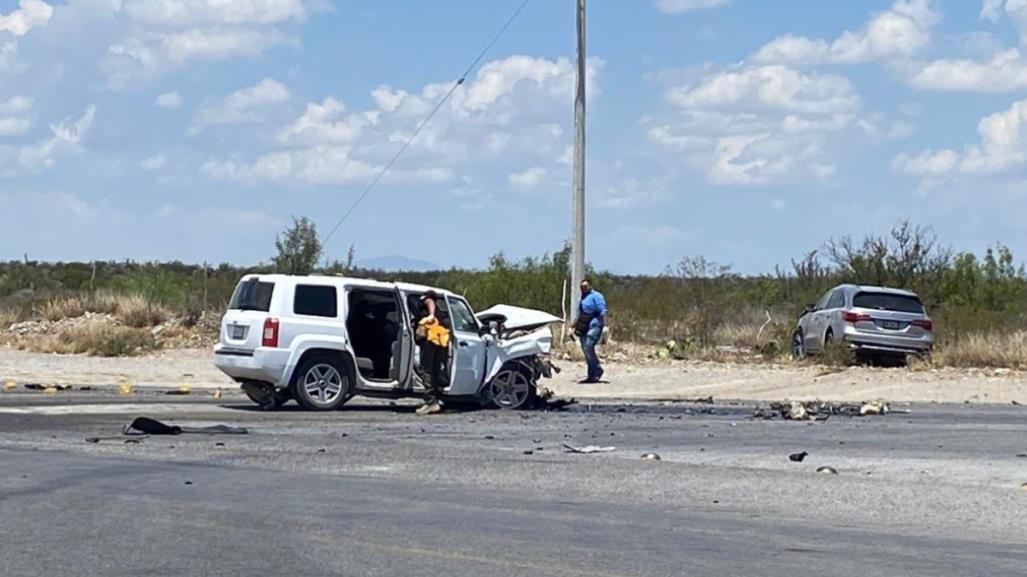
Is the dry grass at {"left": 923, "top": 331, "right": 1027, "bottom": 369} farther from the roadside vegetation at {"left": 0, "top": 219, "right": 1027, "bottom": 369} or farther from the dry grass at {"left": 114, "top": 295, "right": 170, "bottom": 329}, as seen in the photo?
the dry grass at {"left": 114, "top": 295, "right": 170, "bottom": 329}

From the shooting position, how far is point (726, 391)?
103 ft

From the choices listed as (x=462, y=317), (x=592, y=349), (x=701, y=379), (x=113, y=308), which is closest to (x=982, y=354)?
(x=701, y=379)

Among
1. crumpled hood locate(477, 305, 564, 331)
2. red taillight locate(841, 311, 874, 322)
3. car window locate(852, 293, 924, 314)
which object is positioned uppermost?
car window locate(852, 293, 924, 314)

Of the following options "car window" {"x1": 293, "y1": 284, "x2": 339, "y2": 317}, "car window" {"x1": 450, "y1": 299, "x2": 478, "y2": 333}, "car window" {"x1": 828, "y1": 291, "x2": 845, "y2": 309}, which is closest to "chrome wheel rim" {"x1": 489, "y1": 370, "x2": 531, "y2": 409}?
"car window" {"x1": 450, "y1": 299, "x2": 478, "y2": 333}

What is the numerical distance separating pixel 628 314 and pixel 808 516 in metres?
28.3

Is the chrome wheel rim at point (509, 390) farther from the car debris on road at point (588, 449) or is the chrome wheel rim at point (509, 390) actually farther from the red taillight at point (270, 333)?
the car debris on road at point (588, 449)

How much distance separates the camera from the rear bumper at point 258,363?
2297 cm

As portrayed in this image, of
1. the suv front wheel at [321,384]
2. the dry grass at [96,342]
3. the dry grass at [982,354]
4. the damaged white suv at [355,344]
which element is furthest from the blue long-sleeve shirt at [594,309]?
→ the dry grass at [96,342]

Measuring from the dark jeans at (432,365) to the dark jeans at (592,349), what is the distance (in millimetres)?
7787

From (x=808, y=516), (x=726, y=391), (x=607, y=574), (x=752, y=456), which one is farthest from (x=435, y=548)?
(x=726, y=391)

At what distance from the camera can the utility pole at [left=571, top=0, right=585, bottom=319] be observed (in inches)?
1457

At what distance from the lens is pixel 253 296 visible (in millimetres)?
23406

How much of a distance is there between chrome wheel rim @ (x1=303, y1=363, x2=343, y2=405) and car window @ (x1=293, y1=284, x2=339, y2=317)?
0.72 meters

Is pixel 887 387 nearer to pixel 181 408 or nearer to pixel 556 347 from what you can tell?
pixel 556 347
